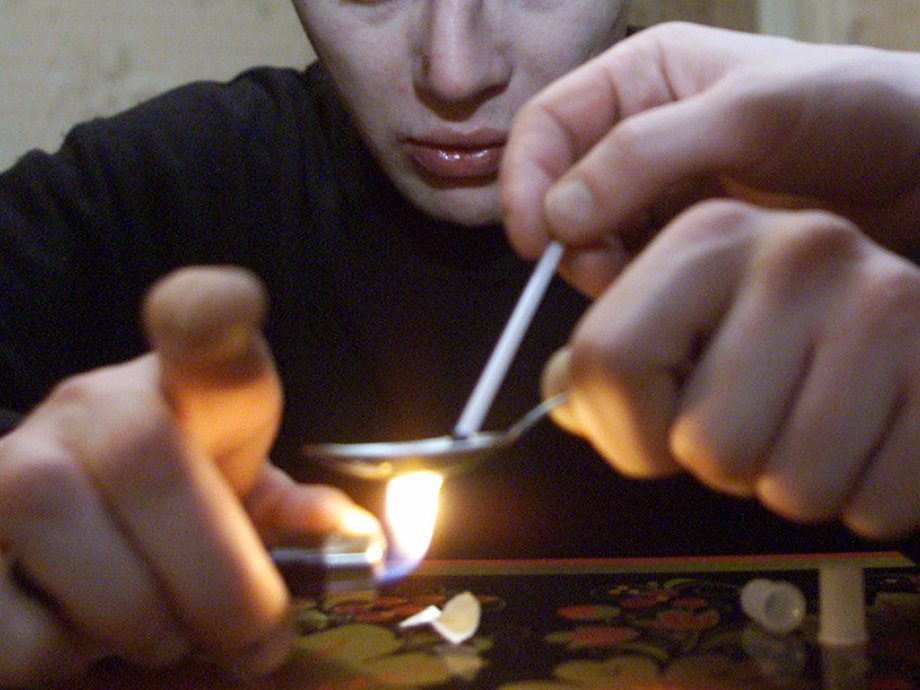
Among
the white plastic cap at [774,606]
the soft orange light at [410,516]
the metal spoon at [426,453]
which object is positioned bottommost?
the white plastic cap at [774,606]

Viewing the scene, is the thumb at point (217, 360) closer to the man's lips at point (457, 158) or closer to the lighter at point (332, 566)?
the lighter at point (332, 566)

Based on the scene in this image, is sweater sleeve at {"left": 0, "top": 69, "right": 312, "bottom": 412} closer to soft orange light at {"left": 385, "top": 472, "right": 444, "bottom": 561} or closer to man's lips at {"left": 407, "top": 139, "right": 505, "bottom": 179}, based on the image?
man's lips at {"left": 407, "top": 139, "right": 505, "bottom": 179}

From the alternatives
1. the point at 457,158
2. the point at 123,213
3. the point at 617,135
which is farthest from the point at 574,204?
the point at 123,213

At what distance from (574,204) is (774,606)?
23 cm

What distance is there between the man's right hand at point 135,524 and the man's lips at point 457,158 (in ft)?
1.65

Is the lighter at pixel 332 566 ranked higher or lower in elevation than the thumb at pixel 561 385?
lower

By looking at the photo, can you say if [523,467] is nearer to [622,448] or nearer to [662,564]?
[662,564]

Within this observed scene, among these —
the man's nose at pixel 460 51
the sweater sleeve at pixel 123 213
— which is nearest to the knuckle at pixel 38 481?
the man's nose at pixel 460 51

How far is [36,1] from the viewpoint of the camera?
5.17 feet

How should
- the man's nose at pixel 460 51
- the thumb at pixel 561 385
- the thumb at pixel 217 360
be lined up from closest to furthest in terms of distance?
the thumb at pixel 217 360 → the thumb at pixel 561 385 → the man's nose at pixel 460 51

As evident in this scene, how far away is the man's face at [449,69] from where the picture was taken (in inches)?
31.7

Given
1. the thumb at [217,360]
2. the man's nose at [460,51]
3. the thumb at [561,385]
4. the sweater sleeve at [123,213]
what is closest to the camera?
the thumb at [217,360]

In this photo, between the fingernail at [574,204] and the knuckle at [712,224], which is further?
the fingernail at [574,204]

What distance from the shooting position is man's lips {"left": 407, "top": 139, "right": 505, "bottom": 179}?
0.86 m
